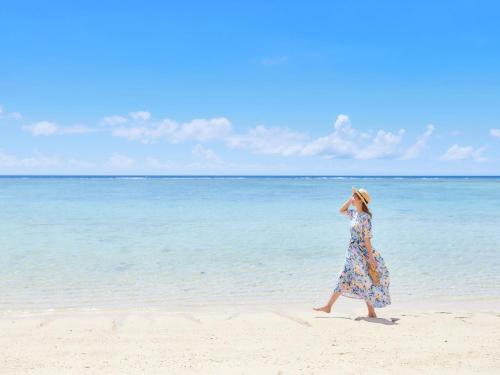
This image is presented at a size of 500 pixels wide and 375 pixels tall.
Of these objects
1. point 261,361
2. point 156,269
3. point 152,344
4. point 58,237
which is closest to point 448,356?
point 261,361

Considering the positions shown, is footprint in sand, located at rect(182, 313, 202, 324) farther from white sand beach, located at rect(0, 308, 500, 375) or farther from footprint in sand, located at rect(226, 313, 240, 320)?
footprint in sand, located at rect(226, 313, 240, 320)

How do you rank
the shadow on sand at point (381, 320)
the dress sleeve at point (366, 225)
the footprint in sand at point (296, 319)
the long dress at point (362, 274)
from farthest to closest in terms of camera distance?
the long dress at point (362, 274) → the dress sleeve at point (366, 225) → the shadow on sand at point (381, 320) → the footprint in sand at point (296, 319)

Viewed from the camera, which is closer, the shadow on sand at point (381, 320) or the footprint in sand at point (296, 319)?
the footprint in sand at point (296, 319)

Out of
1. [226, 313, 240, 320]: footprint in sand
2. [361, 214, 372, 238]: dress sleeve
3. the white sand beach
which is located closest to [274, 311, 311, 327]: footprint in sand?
the white sand beach

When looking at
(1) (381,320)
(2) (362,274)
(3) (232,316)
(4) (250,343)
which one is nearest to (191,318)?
(3) (232,316)

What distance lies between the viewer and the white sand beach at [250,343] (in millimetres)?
4852

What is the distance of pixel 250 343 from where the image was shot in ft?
18.6

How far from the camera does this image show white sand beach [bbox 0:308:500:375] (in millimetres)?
4852

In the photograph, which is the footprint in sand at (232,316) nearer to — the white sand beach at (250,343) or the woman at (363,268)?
the white sand beach at (250,343)

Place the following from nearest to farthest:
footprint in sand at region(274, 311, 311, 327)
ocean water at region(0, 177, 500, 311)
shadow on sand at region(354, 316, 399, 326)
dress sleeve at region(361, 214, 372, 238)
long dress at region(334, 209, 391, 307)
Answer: footprint in sand at region(274, 311, 311, 327), shadow on sand at region(354, 316, 399, 326), dress sleeve at region(361, 214, 372, 238), long dress at region(334, 209, 391, 307), ocean water at region(0, 177, 500, 311)

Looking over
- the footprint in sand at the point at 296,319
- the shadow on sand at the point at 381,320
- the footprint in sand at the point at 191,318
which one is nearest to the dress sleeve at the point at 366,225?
the shadow on sand at the point at 381,320

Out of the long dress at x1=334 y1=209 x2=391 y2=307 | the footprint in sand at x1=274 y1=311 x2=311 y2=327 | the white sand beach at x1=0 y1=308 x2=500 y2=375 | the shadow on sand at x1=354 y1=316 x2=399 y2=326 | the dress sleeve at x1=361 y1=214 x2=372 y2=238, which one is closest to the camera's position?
the white sand beach at x1=0 y1=308 x2=500 y2=375

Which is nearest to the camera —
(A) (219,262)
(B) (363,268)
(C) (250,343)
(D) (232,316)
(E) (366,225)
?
(C) (250,343)

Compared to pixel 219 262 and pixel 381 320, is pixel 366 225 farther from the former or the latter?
pixel 219 262
